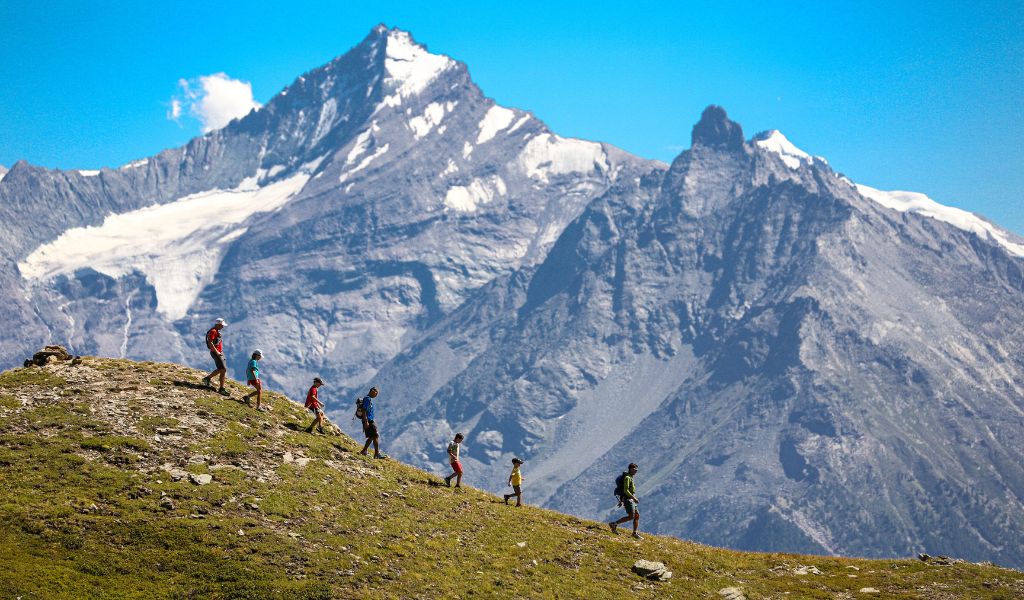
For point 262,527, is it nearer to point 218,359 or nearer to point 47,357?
point 218,359

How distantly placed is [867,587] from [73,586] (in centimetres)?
3991

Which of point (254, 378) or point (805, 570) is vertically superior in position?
point (254, 378)

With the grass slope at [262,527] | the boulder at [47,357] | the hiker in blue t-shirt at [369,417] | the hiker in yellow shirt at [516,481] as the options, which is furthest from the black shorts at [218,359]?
the hiker in yellow shirt at [516,481]

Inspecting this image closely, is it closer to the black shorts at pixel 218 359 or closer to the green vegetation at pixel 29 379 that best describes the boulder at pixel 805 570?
the black shorts at pixel 218 359

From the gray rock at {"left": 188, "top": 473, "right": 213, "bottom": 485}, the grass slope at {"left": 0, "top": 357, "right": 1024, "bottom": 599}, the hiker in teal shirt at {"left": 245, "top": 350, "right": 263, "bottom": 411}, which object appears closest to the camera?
the grass slope at {"left": 0, "top": 357, "right": 1024, "bottom": 599}

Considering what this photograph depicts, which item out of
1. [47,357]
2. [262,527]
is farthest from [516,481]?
[47,357]

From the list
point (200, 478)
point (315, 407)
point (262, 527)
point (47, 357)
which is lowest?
point (262, 527)

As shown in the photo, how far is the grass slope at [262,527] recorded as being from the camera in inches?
1849

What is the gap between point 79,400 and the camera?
2334 inches

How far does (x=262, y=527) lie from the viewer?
5075 centimetres

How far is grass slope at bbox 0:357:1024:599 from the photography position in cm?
4697

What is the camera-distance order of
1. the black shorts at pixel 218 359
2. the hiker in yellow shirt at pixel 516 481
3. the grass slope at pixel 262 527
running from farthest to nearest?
the hiker in yellow shirt at pixel 516 481
the black shorts at pixel 218 359
the grass slope at pixel 262 527

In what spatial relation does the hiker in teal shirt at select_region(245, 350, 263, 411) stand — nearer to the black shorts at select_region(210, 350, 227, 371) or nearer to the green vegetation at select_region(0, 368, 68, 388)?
the black shorts at select_region(210, 350, 227, 371)

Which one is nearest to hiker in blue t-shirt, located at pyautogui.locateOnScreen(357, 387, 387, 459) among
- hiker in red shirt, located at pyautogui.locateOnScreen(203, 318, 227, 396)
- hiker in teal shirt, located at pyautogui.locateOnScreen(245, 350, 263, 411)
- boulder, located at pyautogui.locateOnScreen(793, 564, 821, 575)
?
hiker in teal shirt, located at pyautogui.locateOnScreen(245, 350, 263, 411)
